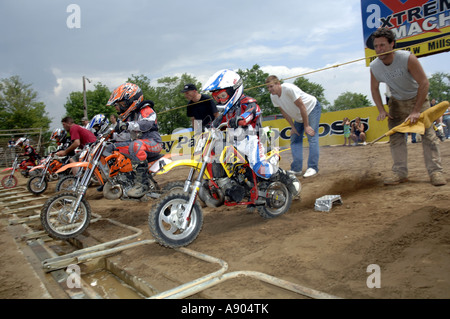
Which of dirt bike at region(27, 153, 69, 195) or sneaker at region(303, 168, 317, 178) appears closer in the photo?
sneaker at region(303, 168, 317, 178)

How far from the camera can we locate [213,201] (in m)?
4.03

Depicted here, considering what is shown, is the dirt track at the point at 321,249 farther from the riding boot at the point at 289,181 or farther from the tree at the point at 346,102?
the tree at the point at 346,102

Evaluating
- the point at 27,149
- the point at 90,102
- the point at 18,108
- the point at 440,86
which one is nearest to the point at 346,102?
the point at 440,86

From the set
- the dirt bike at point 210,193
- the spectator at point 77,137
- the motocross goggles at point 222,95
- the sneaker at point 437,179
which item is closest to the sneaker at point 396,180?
the sneaker at point 437,179

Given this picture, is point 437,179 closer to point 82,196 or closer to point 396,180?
point 396,180

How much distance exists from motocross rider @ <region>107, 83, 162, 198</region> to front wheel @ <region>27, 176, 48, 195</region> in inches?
215

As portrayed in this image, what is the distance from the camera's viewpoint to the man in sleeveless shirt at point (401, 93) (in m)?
4.80

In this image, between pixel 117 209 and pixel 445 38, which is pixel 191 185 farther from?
pixel 445 38

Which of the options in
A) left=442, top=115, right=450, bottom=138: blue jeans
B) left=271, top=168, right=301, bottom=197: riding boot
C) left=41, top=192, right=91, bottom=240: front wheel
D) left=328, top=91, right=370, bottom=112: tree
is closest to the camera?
left=41, top=192, right=91, bottom=240: front wheel

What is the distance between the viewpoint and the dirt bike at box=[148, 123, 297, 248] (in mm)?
3496

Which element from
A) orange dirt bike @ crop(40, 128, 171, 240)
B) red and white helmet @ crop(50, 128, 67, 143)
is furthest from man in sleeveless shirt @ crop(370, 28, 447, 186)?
red and white helmet @ crop(50, 128, 67, 143)

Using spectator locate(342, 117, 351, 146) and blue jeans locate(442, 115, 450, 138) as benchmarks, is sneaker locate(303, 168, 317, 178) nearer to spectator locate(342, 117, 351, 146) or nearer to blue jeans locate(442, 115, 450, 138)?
spectator locate(342, 117, 351, 146)

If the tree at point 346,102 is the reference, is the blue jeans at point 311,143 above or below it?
below

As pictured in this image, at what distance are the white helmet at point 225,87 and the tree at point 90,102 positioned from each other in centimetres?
4989
